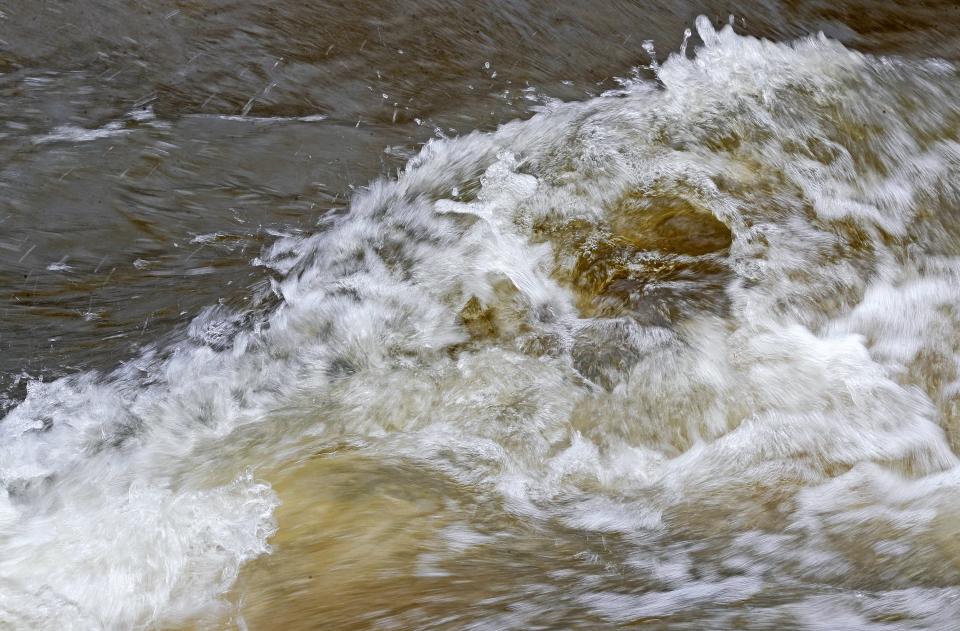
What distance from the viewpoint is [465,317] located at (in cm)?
329

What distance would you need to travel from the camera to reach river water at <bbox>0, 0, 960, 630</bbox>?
2.76m

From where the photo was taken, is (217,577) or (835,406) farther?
(835,406)

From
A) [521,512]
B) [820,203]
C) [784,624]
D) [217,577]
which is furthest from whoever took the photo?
[820,203]

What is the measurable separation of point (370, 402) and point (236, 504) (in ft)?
2.03

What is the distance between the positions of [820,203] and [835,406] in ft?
2.91

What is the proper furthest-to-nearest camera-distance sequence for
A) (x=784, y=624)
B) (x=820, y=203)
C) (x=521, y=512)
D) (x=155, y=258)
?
(x=820, y=203) → (x=155, y=258) → (x=521, y=512) → (x=784, y=624)

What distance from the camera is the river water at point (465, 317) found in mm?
2760

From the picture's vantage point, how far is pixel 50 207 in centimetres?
305

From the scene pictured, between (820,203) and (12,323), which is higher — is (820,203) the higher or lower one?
the higher one

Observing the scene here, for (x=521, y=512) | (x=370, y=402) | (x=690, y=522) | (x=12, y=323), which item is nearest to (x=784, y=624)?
(x=690, y=522)

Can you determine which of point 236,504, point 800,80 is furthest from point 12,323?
point 800,80

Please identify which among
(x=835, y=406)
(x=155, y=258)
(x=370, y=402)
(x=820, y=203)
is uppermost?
(x=820, y=203)

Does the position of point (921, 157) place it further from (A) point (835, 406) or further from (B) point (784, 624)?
(B) point (784, 624)

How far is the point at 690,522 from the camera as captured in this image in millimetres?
2949
